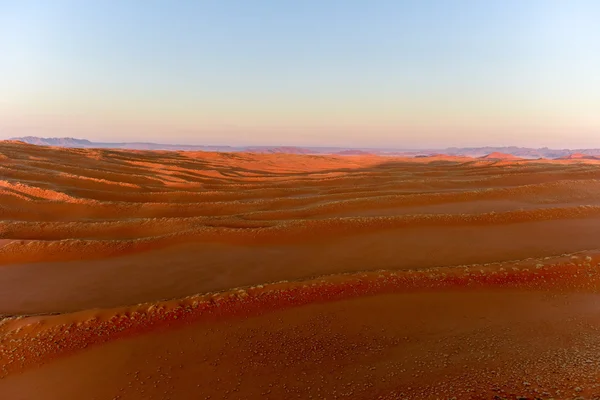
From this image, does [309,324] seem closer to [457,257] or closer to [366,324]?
[366,324]

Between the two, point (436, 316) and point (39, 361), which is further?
point (436, 316)

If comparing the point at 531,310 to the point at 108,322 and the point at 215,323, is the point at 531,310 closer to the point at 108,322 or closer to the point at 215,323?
the point at 215,323

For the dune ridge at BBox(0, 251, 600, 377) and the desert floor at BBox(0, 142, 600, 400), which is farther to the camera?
the dune ridge at BBox(0, 251, 600, 377)

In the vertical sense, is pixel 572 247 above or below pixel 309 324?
above

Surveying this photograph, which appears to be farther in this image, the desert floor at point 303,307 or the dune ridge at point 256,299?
the dune ridge at point 256,299

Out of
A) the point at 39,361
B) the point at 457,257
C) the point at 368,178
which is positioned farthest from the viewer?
the point at 368,178

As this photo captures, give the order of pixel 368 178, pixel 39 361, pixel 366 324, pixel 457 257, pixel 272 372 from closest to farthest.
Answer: pixel 272 372, pixel 39 361, pixel 366 324, pixel 457 257, pixel 368 178

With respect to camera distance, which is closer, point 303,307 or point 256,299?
point 303,307

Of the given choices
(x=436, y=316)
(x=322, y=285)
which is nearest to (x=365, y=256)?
(x=322, y=285)
